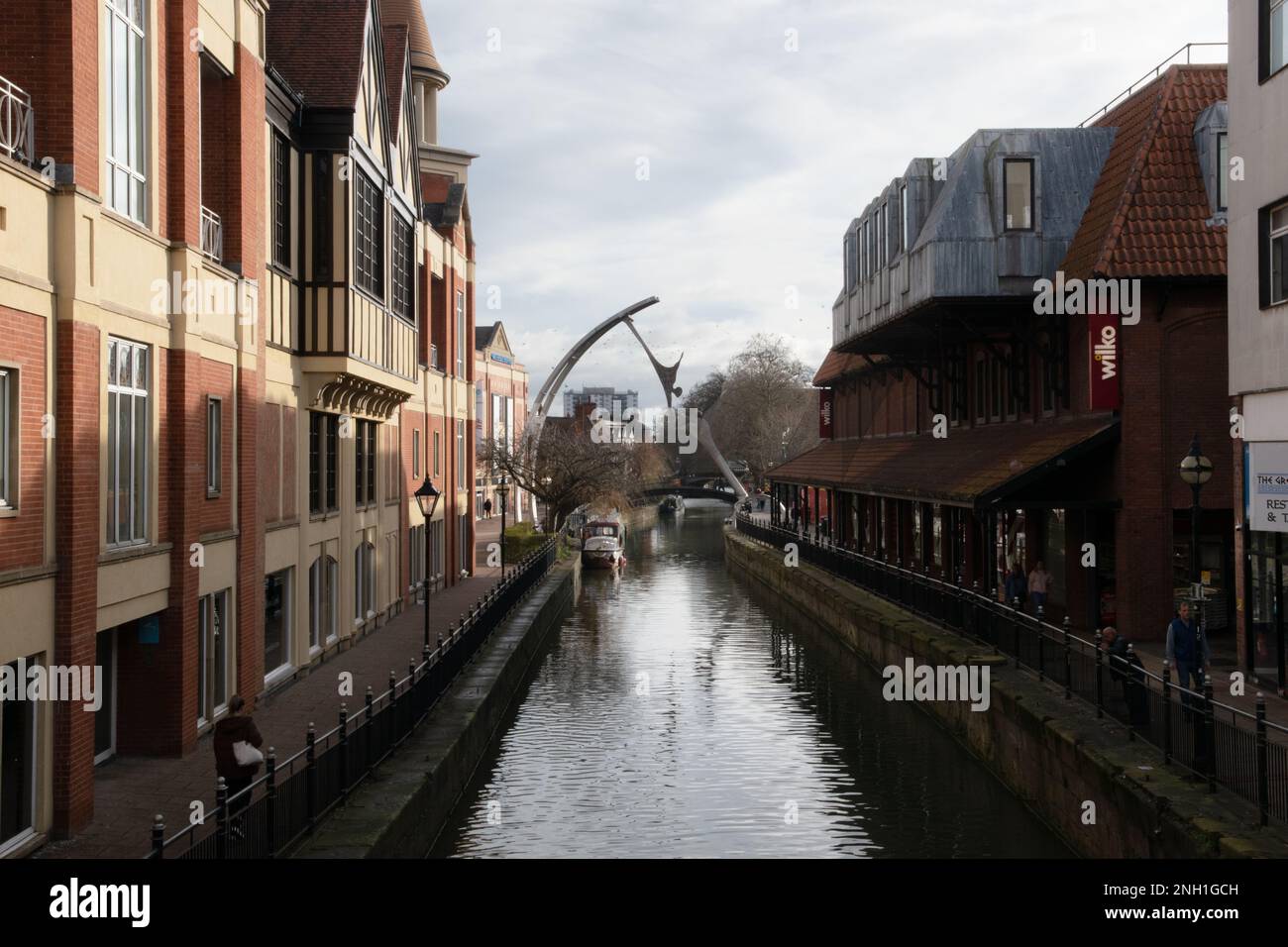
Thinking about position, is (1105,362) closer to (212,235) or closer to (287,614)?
(287,614)

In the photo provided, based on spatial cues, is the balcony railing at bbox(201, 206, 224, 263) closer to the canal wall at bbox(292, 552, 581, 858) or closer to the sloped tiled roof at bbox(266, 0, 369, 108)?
the sloped tiled roof at bbox(266, 0, 369, 108)

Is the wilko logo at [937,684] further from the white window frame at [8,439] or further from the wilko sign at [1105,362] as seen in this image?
the white window frame at [8,439]

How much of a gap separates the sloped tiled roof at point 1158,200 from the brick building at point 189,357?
1317 cm

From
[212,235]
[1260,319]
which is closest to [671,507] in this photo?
[1260,319]

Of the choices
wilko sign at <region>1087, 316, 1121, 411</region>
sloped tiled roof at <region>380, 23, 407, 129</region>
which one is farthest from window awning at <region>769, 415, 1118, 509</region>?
sloped tiled roof at <region>380, 23, 407, 129</region>

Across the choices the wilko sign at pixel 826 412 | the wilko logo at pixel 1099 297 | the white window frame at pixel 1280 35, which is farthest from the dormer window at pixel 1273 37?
the wilko sign at pixel 826 412

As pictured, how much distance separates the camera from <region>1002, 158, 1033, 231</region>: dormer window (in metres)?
25.7

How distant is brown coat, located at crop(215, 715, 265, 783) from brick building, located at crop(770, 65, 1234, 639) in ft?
47.5

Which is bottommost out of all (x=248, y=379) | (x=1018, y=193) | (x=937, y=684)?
(x=937, y=684)

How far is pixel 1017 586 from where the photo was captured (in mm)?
23672

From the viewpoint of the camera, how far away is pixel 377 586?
2683 centimetres

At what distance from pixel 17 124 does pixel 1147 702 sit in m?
12.0

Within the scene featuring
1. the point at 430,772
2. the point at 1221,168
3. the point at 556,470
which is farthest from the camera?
the point at 556,470
